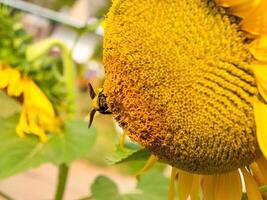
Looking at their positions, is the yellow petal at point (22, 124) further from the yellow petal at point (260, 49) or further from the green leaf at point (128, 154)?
the yellow petal at point (260, 49)

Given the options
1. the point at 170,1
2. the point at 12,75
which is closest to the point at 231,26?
the point at 170,1

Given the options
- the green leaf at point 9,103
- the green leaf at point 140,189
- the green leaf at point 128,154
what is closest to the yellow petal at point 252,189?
the green leaf at point 128,154

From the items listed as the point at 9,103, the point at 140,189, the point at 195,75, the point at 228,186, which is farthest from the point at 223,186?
the point at 9,103

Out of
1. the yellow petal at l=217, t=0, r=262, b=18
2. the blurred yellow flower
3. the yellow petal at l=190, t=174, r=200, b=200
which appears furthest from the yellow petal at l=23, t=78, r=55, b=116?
the yellow petal at l=217, t=0, r=262, b=18

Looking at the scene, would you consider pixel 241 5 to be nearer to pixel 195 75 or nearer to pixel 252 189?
pixel 195 75

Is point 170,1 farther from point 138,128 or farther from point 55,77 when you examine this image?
point 55,77

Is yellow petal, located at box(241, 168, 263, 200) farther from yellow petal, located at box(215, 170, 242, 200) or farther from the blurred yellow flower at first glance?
the blurred yellow flower
